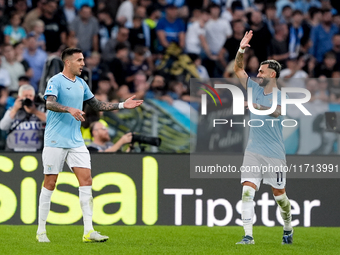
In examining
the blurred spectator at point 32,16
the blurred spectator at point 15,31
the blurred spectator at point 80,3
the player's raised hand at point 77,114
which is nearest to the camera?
the player's raised hand at point 77,114

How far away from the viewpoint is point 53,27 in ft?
45.6

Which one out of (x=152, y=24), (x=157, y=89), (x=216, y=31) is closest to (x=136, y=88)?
(x=157, y=89)

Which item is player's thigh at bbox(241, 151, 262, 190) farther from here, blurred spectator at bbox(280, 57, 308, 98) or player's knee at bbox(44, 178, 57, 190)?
blurred spectator at bbox(280, 57, 308, 98)

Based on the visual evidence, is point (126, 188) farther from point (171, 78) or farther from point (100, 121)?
point (171, 78)

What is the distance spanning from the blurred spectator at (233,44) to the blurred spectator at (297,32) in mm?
1362

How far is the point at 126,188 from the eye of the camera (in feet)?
30.8

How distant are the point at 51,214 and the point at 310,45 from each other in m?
8.12

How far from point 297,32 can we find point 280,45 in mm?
914

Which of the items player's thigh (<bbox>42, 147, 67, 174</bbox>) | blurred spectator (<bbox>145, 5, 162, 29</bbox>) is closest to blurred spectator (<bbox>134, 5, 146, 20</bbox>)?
blurred spectator (<bbox>145, 5, 162, 29</bbox>)

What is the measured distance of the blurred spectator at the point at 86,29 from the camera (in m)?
14.1

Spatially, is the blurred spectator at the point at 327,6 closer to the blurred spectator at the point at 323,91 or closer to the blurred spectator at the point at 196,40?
the blurred spectator at the point at 196,40

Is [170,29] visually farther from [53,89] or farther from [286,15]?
[53,89]

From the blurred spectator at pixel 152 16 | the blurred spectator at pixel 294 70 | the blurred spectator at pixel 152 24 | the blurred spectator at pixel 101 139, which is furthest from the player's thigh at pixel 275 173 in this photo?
the blurred spectator at pixel 152 16

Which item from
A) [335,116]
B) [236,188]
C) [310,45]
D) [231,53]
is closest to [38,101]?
[236,188]
